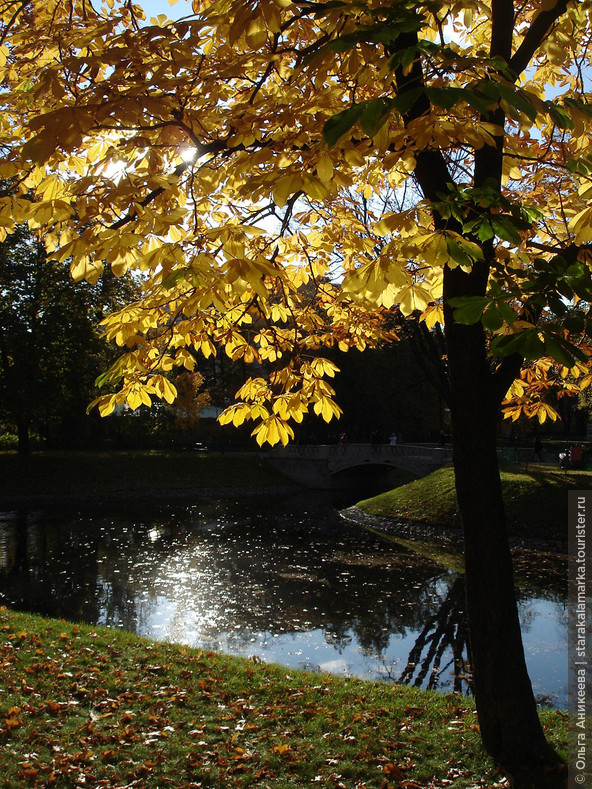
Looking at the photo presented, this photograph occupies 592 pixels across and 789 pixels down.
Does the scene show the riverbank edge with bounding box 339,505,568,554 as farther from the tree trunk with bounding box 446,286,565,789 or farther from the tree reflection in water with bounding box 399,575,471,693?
the tree trunk with bounding box 446,286,565,789

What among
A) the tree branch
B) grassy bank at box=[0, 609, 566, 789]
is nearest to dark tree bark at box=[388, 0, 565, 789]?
the tree branch

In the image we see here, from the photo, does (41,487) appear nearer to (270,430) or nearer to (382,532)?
(382,532)

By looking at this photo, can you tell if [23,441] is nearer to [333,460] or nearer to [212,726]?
[333,460]

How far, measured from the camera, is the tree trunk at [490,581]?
440 centimetres

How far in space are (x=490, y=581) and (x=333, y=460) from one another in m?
38.3

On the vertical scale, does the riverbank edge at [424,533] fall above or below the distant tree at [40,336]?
below

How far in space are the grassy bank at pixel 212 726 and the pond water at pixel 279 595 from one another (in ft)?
9.38

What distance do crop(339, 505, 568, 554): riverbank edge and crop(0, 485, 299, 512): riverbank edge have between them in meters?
10.2

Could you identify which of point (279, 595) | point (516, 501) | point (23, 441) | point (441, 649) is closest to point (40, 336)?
point (23, 441)

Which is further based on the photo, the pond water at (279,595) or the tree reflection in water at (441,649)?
the pond water at (279,595)

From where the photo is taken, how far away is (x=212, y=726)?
5.84 meters

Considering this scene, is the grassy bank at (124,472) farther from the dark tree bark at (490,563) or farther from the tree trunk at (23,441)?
the dark tree bark at (490,563)

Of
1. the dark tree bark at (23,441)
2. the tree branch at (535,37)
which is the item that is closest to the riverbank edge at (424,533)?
the tree branch at (535,37)

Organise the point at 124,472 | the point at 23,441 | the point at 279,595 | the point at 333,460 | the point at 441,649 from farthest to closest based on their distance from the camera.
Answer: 1. the point at 333,460
2. the point at 124,472
3. the point at 23,441
4. the point at 279,595
5. the point at 441,649
